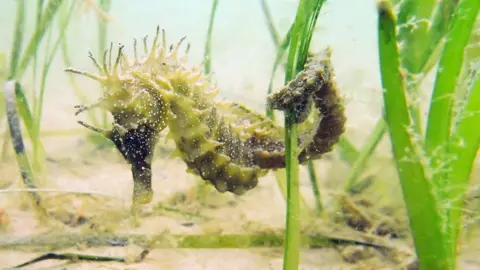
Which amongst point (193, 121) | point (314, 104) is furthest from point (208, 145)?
point (314, 104)

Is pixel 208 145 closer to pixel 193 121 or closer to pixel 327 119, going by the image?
pixel 193 121

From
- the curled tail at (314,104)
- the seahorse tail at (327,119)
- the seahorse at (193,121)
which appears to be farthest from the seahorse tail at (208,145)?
the seahorse tail at (327,119)

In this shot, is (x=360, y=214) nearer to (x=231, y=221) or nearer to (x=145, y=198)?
(x=231, y=221)

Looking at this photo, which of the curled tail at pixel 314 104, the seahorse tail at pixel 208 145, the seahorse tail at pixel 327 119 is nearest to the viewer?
the curled tail at pixel 314 104

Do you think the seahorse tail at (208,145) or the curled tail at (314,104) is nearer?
the curled tail at (314,104)

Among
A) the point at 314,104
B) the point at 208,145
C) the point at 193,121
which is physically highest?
the point at 314,104

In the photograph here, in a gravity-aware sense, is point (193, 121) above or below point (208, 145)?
above

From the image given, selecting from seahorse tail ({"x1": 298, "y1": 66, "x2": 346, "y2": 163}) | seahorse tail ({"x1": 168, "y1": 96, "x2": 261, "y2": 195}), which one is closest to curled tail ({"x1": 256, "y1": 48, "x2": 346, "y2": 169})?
seahorse tail ({"x1": 298, "y1": 66, "x2": 346, "y2": 163})

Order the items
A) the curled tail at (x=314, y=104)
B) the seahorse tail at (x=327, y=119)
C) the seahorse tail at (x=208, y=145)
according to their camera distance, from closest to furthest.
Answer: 1. the curled tail at (x=314, y=104)
2. the seahorse tail at (x=327, y=119)
3. the seahorse tail at (x=208, y=145)

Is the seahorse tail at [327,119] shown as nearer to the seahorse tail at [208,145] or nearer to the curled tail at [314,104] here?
the curled tail at [314,104]

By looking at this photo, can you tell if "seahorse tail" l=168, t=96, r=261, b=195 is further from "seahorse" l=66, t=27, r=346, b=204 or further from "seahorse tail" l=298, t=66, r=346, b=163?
"seahorse tail" l=298, t=66, r=346, b=163
